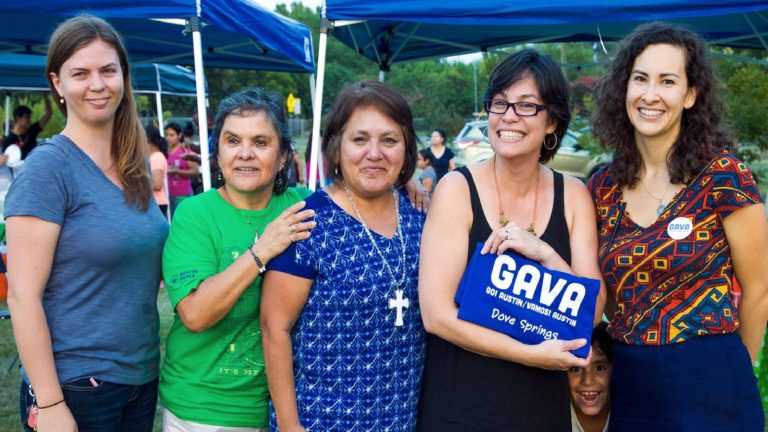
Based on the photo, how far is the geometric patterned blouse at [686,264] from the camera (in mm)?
2150

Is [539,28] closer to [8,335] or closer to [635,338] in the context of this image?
[635,338]

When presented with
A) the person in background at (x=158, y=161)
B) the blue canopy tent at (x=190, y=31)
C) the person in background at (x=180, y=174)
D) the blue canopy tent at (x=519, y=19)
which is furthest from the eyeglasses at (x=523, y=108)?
the person in background at (x=180, y=174)

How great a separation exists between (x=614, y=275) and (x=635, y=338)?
0.20 metres

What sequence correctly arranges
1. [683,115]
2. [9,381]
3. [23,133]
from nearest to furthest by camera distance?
[683,115] < [9,381] < [23,133]

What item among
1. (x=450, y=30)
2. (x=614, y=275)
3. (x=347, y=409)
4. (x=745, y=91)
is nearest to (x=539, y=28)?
(x=450, y=30)

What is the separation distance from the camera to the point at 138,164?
7.67ft

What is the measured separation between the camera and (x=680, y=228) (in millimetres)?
2172

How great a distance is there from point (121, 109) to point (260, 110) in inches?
18.1

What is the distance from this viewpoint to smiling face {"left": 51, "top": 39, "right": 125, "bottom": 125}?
220 centimetres

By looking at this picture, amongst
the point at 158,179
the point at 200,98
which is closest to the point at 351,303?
the point at 200,98

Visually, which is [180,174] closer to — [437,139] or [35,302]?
[437,139]

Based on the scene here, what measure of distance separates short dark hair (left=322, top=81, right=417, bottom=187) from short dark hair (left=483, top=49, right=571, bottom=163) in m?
0.28

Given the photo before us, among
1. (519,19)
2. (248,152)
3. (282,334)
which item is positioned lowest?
(282,334)

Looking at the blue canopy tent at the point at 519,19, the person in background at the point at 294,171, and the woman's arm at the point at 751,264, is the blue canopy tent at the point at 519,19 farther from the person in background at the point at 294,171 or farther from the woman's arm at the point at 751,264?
the woman's arm at the point at 751,264
